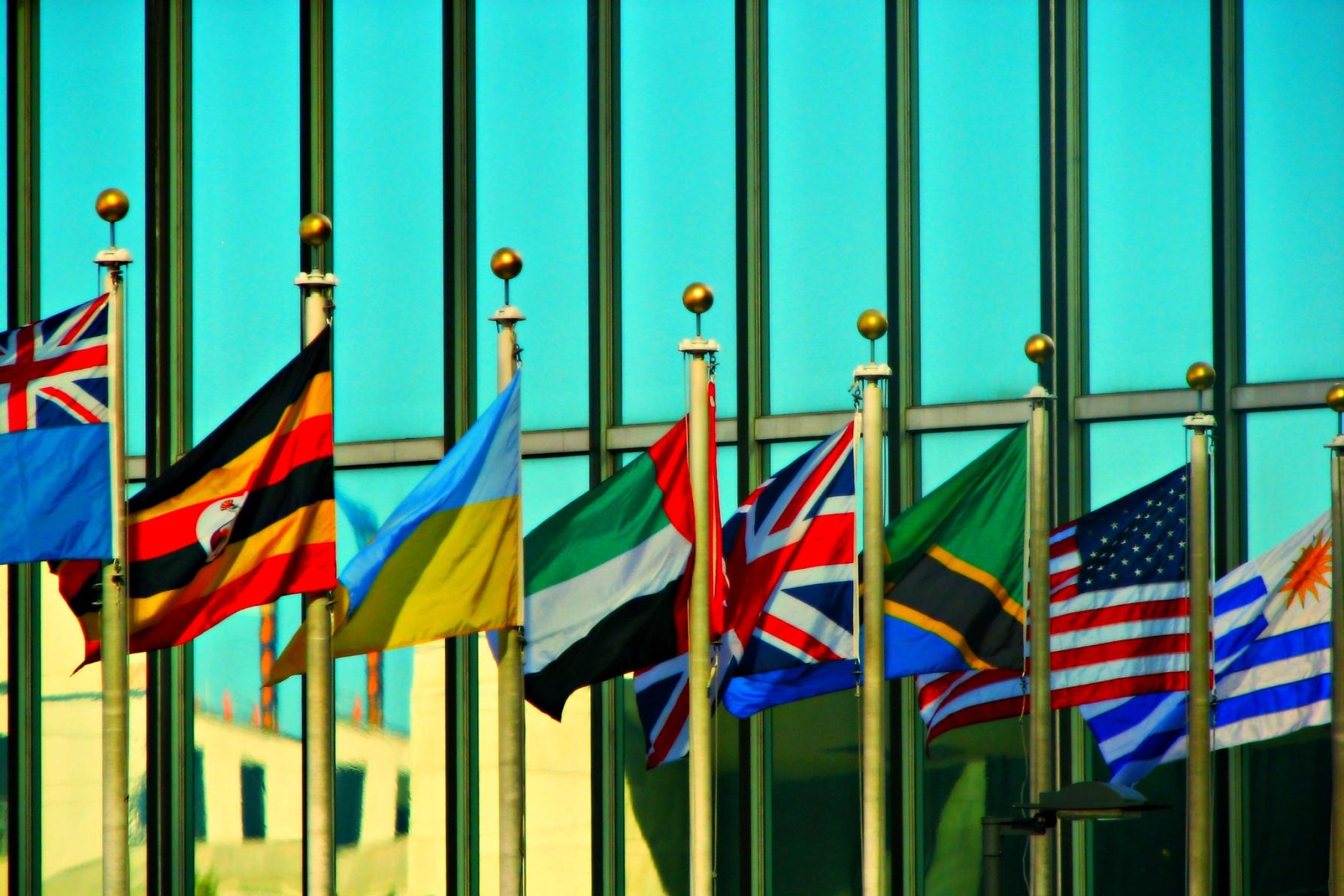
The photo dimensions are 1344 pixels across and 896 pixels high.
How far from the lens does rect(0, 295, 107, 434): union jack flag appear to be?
14609mm

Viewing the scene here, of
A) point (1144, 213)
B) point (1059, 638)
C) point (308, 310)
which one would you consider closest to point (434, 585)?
point (308, 310)

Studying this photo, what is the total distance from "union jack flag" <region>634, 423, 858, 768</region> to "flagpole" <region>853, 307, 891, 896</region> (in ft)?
1.21

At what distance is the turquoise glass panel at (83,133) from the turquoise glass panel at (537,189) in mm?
4289

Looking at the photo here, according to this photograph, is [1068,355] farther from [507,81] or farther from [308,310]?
[308,310]

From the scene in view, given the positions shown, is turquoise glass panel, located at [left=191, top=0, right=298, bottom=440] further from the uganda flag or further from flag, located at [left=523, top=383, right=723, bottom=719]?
the uganda flag

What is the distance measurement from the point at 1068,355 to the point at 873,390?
160 inches

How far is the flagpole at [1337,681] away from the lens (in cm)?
1702

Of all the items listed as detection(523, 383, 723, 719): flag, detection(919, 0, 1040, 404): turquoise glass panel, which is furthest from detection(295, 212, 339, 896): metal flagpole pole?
detection(919, 0, 1040, 404): turquoise glass panel

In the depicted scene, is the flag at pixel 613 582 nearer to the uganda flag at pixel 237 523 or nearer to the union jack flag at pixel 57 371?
the uganda flag at pixel 237 523

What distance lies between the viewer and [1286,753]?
19.0m

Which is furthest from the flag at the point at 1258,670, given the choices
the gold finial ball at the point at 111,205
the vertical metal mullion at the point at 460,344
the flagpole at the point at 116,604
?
the gold finial ball at the point at 111,205

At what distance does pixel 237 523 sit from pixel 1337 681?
8513 mm

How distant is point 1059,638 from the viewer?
57.8 feet

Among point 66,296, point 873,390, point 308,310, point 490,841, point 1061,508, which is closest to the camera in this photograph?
point 308,310
